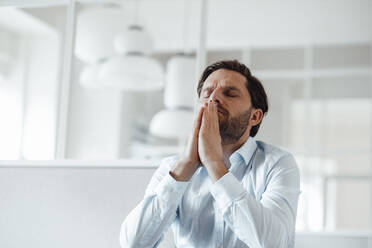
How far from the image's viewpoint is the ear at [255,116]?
1.84m

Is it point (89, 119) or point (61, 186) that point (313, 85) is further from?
point (61, 186)

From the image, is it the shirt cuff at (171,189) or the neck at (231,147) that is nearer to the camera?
the shirt cuff at (171,189)

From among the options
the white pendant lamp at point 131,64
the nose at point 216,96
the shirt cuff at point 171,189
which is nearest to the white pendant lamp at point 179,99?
the white pendant lamp at point 131,64

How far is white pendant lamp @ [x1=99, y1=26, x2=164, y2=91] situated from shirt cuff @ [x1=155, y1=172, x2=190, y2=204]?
1.58 m

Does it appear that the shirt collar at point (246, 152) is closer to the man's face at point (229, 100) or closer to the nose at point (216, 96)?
the man's face at point (229, 100)

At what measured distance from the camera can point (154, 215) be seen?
167 centimetres

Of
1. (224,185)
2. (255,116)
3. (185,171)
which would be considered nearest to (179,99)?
(255,116)

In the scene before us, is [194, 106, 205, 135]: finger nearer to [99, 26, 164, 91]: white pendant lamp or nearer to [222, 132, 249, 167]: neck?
[222, 132, 249, 167]: neck

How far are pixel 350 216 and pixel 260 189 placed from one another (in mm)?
5938

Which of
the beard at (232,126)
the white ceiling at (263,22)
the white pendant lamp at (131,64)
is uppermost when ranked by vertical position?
the white ceiling at (263,22)

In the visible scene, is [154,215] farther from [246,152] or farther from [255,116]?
[255,116]

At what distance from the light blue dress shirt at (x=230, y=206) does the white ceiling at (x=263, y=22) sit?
3.98 meters

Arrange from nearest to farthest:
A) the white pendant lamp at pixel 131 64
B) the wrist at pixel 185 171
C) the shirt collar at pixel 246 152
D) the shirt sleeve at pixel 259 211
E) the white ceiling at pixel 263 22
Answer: the shirt sleeve at pixel 259 211
the wrist at pixel 185 171
the shirt collar at pixel 246 152
the white pendant lamp at pixel 131 64
the white ceiling at pixel 263 22

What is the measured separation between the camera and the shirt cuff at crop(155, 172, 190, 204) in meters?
1.65
